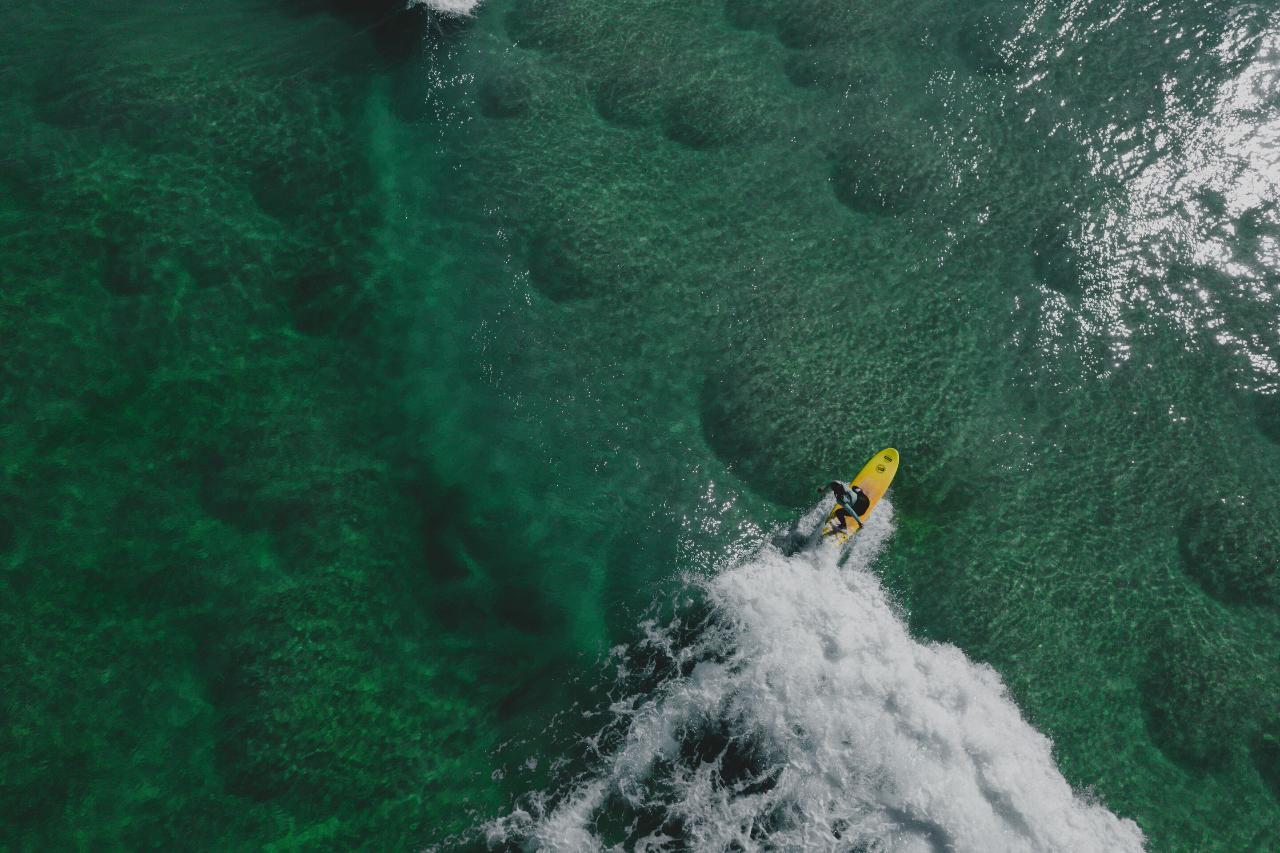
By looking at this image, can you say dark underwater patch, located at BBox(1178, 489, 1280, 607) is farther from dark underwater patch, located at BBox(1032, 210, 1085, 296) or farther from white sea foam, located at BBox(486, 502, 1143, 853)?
dark underwater patch, located at BBox(1032, 210, 1085, 296)

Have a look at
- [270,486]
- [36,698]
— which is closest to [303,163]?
[270,486]

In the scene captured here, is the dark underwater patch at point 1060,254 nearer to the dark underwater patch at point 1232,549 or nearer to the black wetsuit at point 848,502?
the dark underwater patch at point 1232,549

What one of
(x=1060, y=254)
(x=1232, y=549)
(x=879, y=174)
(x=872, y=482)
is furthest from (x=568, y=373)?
(x=1232, y=549)

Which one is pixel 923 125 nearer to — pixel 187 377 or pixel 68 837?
pixel 187 377

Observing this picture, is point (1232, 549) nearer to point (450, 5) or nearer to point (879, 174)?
point (879, 174)

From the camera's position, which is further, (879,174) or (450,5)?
(450,5)

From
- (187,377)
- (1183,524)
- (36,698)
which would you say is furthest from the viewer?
(187,377)

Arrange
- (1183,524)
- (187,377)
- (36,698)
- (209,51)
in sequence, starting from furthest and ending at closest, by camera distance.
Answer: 1. (209,51)
2. (187,377)
3. (1183,524)
4. (36,698)
